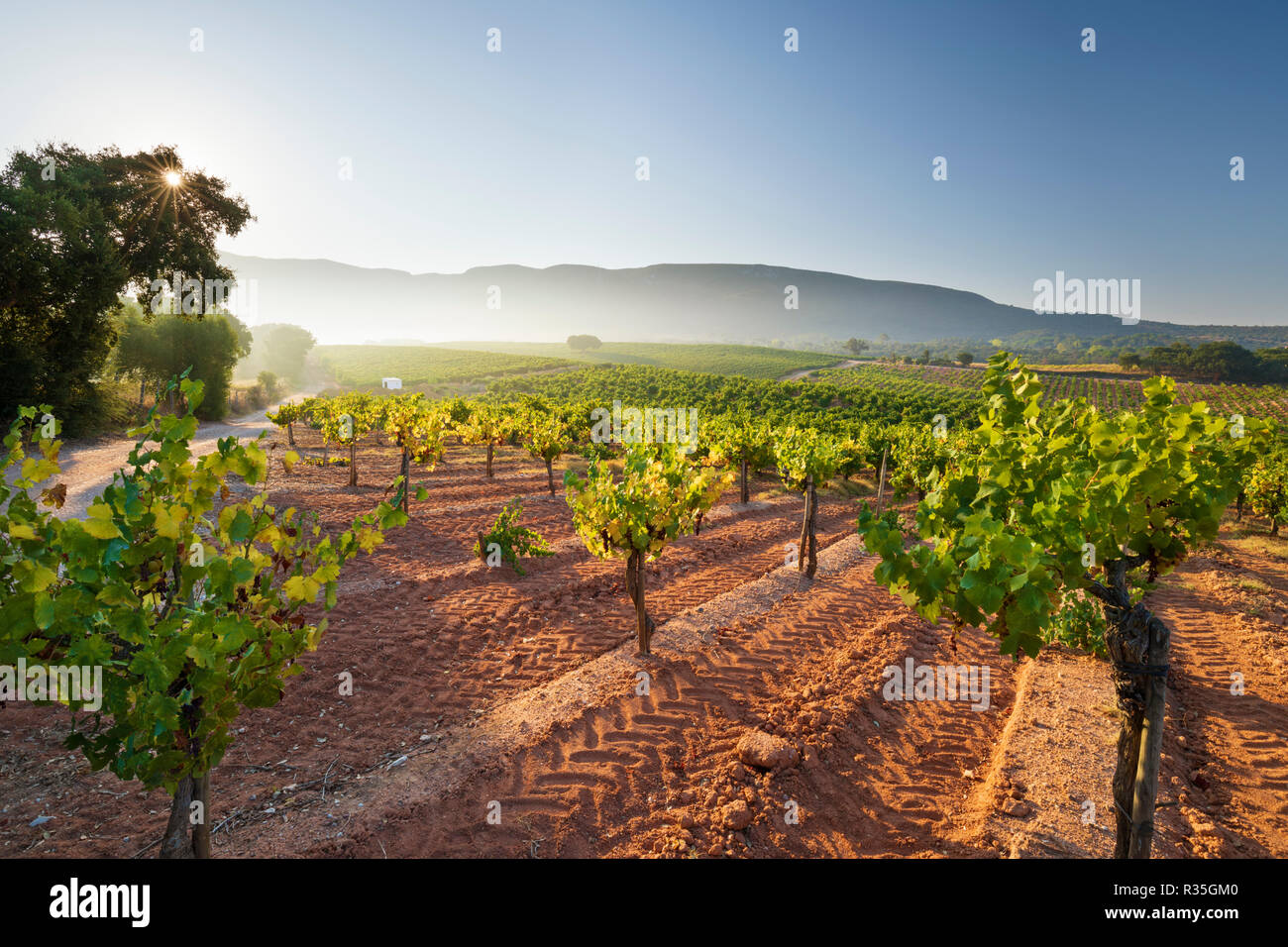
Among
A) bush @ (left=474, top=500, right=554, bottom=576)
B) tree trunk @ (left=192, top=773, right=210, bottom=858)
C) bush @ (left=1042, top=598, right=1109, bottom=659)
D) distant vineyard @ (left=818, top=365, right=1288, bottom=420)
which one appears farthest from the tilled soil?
distant vineyard @ (left=818, top=365, right=1288, bottom=420)

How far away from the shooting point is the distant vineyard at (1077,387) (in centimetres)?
7440

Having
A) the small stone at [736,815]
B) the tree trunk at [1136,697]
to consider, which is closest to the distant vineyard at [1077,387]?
the tree trunk at [1136,697]

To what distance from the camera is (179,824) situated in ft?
13.3

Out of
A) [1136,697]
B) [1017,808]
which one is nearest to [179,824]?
[1136,697]

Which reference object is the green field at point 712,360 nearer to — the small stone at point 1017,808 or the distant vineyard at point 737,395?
the distant vineyard at point 737,395

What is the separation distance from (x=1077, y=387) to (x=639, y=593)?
344 feet

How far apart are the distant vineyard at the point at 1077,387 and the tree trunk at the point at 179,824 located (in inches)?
3054

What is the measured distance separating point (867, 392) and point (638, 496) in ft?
221

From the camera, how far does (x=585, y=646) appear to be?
412 inches

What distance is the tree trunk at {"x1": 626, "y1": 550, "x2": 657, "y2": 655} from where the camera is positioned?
386 inches

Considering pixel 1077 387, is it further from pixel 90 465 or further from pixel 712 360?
pixel 90 465

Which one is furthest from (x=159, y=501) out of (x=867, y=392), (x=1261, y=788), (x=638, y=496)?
(x=867, y=392)

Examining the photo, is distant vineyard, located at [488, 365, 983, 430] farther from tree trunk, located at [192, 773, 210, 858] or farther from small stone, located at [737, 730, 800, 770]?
tree trunk, located at [192, 773, 210, 858]

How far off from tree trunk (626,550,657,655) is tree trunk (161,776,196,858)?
6449 mm
